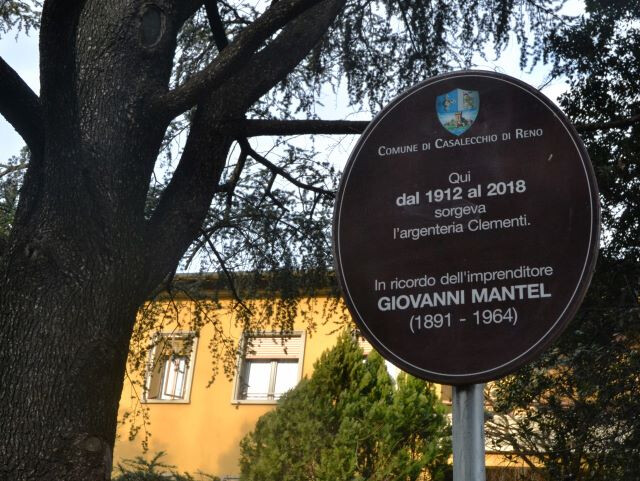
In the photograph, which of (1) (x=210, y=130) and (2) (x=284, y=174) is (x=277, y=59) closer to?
(1) (x=210, y=130)

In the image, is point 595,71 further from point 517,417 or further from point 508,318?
point 508,318

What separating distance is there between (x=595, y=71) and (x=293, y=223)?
3233mm

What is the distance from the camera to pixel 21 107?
4.98 m

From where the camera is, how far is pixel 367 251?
8.71 ft

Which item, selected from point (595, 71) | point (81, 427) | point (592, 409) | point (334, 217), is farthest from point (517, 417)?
point (334, 217)

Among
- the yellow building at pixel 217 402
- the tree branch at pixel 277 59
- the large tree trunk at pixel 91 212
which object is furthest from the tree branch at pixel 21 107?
the yellow building at pixel 217 402

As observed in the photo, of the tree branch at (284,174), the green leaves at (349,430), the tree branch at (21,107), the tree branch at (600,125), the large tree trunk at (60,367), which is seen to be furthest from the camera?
the green leaves at (349,430)

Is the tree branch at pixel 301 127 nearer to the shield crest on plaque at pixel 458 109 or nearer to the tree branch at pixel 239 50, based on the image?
the tree branch at pixel 239 50

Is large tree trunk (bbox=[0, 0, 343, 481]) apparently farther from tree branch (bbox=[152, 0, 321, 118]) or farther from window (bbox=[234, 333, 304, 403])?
window (bbox=[234, 333, 304, 403])

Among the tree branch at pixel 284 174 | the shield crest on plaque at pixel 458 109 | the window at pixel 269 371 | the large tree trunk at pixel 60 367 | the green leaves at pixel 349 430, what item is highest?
the window at pixel 269 371

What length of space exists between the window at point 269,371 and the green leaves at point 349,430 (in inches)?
152

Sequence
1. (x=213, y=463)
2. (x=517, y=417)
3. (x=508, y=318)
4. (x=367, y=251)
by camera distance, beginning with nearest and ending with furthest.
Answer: (x=508, y=318), (x=367, y=251), (x=517, y=417), (x=213, y=463)

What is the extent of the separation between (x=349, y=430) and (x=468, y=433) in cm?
1258

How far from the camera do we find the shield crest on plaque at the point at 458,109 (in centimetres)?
269
